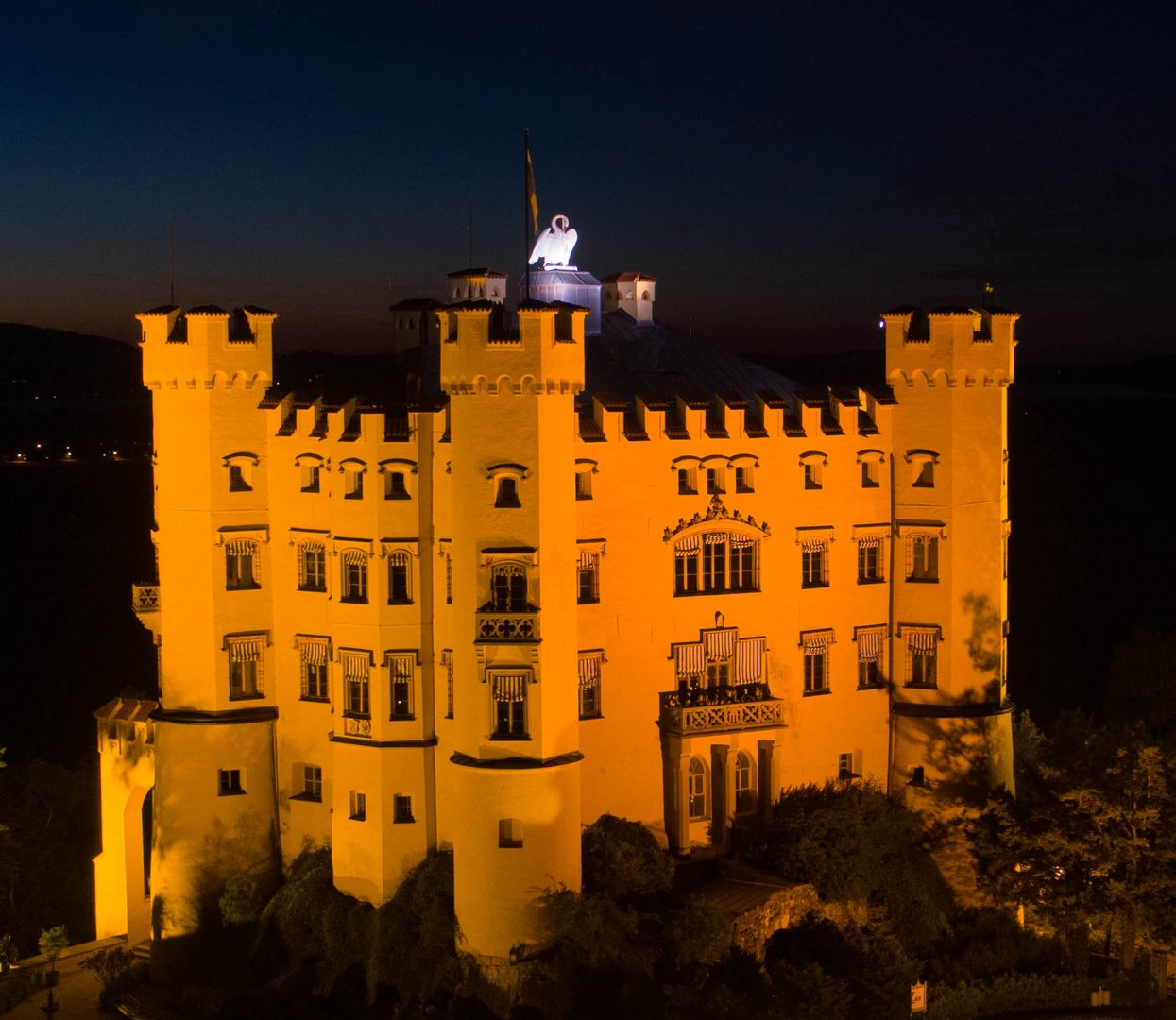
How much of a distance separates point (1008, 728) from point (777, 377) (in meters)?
11.4

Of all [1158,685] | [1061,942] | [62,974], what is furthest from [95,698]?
[1061,942]

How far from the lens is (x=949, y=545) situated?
48.5 m

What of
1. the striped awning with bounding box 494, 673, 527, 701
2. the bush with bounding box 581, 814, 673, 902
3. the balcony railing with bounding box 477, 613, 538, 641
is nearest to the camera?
the balcony railing with bounding box 477, 613, 538, 641

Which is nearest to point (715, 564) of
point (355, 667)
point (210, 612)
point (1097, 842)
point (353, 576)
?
point (353, 576)

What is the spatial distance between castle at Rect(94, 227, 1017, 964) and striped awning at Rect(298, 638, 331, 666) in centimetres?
6

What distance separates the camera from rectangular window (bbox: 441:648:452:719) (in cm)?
4488

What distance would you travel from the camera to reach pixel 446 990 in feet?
137

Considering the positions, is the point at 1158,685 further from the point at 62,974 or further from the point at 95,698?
the point at 95,698

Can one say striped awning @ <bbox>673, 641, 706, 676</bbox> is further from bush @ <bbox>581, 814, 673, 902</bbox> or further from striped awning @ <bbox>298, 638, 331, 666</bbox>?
striped awning @ <bbox>298, 638, 331, 666</bbox>

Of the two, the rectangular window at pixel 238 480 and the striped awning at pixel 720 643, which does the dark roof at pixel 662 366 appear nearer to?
the striped awning at pixel 720 643

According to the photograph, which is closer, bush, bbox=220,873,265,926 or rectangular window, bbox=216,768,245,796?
bush, bbox=220,873,265,926

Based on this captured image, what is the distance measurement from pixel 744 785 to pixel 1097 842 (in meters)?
8.86

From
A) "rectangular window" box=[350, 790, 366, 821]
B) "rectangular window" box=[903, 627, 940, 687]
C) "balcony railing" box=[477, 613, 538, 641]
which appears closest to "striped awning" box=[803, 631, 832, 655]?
"rectangular window" box=[903, 627, 940, 687]

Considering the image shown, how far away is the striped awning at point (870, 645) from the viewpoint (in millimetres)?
48781
